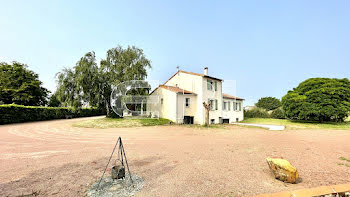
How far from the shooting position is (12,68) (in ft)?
98.9

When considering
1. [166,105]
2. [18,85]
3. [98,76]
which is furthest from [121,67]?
[18,85]

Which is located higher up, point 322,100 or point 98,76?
point 98,76

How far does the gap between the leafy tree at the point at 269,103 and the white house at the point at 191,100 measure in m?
30.8

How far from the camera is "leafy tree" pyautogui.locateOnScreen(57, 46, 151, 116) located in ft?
64.4

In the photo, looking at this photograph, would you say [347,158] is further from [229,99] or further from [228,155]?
[229,99]

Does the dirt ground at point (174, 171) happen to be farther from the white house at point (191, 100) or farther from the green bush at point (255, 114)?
the green bush at point (255, 114)

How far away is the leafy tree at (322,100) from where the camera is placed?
761 inches

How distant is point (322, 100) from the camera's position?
1995 centimetres

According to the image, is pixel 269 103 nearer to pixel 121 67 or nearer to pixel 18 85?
pixel 121 67

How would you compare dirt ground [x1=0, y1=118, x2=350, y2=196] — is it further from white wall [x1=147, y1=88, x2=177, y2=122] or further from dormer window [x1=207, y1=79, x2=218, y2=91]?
dormer window [x1=207, y1=79, x2=218, y2=91]

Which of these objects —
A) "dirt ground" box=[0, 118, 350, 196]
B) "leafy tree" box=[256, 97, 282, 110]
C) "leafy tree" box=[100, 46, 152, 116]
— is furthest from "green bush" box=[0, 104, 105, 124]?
"leafy tree" box=[256, 97, 282, 110]

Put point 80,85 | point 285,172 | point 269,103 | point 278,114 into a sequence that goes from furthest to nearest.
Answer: point 269,103
point 278,114
point 80,85
point 285,172

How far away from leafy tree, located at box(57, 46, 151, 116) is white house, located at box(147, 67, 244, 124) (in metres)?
4.92

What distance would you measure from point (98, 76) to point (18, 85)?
2289 cm
